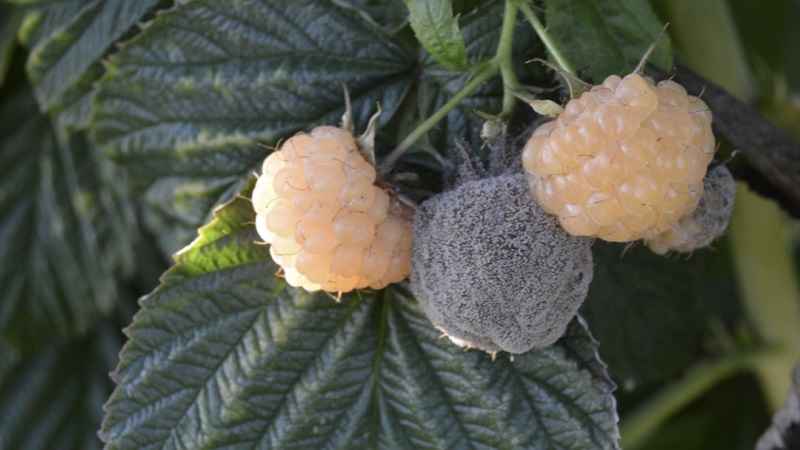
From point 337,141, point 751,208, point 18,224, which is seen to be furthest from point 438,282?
point 18,224

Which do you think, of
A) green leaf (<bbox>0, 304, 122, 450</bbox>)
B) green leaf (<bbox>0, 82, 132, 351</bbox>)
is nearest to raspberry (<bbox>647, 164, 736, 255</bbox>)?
green leaf (<bbox>0, 82, 132, 351</bbox>)

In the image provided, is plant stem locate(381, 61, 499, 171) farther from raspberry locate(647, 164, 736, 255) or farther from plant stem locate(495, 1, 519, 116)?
raspberry locate(647, 164, 736, 255)

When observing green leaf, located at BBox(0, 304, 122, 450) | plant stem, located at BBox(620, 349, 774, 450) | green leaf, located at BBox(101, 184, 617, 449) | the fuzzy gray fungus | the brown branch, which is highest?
the fuzzy gray fungus

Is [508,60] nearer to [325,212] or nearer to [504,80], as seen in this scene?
[504,80]

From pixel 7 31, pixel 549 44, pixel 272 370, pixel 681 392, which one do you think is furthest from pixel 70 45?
pixel 681 392

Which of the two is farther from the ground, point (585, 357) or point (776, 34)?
point (585, 357)

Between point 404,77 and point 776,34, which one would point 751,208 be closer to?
point 776,34

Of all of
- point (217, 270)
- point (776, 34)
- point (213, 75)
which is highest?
point (213, 75)
